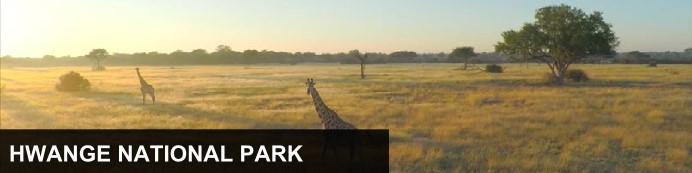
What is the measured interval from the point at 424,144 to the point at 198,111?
38.0ft

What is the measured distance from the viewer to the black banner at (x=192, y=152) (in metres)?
10.5

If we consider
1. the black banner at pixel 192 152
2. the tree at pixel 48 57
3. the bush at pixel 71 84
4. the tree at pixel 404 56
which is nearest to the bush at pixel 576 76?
the black banner at pixel 192 152

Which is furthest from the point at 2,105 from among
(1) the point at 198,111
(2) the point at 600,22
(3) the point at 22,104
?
(2) the point at 600,22

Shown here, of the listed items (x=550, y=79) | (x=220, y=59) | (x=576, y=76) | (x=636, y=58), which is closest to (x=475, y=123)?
(x=550, y=79)

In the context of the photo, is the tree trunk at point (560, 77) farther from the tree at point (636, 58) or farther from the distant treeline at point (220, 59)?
the distant treeline at point (220, 59)

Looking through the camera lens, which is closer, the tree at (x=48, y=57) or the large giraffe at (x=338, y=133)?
the large giraffe at (x=338, y=133)

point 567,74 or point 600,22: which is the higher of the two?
point 600,22

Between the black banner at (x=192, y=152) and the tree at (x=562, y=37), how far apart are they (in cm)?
3513

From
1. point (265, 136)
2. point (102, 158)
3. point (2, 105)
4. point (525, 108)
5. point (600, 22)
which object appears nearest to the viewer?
point (102, 158)

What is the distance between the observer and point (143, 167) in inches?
414

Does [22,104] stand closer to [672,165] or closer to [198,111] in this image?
[198,111]

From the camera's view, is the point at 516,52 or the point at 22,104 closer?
the point at 22,104

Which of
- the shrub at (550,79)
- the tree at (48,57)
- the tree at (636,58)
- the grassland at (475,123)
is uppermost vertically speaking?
the tree at (48,57)

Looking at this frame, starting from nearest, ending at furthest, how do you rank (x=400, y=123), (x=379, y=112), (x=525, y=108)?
1. (x=400, y=123)
2. (x=379, y=112)
3. (x=525, y=108)
